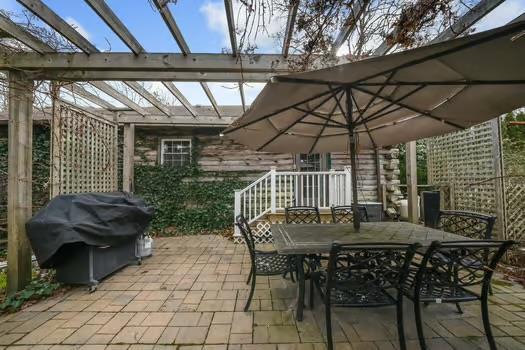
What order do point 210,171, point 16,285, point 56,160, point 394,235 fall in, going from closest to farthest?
point 394,235
point 16,285
point 56,160
point 210,171

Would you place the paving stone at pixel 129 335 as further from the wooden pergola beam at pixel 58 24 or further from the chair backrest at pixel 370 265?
the wooden pergola beam at pixel 58 24

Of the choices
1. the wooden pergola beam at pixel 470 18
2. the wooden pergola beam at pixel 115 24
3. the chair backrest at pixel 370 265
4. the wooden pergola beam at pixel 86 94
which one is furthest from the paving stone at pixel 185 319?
the wooden pergola beam at pixel 470 18

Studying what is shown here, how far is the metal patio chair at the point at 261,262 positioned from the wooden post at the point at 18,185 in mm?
2526

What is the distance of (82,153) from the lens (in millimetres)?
4387

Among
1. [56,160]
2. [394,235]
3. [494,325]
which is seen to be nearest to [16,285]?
[56,160]

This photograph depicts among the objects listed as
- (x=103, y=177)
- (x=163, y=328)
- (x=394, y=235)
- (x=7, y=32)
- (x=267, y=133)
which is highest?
(x=7, y=32)

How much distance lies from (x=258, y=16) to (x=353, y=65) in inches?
50.4

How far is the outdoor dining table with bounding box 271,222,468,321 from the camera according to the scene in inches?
76.0

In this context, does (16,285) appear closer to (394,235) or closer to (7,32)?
(7,32)

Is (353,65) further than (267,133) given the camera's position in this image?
No

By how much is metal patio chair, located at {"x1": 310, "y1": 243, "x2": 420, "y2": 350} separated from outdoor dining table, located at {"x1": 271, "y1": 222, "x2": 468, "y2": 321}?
19 centimetres

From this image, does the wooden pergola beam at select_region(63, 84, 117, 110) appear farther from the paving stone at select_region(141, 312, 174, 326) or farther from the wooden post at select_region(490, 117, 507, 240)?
the wooden post at select_region(490, 117, 507, 240)

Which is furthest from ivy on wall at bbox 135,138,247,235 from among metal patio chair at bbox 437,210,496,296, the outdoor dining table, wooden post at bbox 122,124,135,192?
metal patio chair at bbox 437,210,496,296

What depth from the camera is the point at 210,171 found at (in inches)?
264
